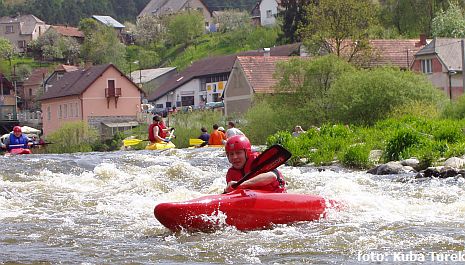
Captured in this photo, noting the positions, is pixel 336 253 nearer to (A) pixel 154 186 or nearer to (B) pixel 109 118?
(A) pixel 154 186

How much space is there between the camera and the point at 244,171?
11875 millimetres

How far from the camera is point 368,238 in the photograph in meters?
10.2

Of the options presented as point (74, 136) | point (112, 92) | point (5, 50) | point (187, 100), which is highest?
point (5, 50)

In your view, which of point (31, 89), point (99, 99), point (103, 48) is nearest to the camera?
point (99, 99)

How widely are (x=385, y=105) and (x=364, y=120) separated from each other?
104cm

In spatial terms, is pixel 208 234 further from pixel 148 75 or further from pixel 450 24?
pixel 148 75

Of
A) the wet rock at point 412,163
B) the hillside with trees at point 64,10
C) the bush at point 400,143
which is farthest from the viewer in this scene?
the hillside with trees at point 64,10

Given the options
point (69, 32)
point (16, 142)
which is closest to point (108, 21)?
point (69, 32)

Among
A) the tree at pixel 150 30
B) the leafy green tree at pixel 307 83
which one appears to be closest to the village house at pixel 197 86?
the tree at pixel 150 30

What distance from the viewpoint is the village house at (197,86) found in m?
86.4

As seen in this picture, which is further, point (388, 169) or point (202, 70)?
point (202, 70)

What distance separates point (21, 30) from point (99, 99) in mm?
73072

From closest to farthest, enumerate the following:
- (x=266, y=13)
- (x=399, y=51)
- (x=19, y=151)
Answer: (x=19, y=151) < (x=399, y=51) < (x=266, y=13)

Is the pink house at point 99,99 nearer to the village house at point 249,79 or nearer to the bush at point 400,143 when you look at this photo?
the village house at point 249,79
